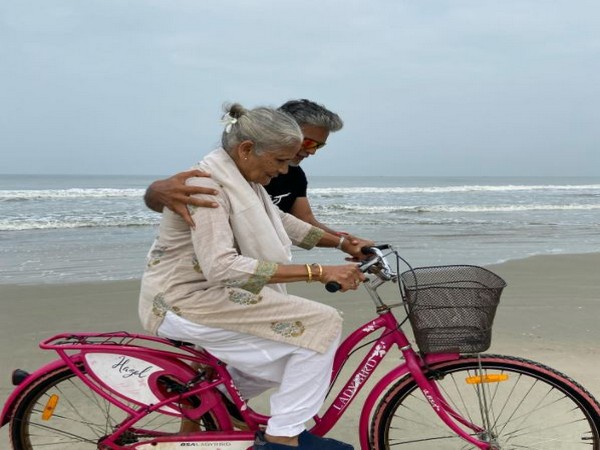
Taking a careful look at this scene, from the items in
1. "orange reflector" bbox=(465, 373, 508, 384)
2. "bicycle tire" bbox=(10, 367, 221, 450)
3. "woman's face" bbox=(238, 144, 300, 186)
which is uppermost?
"woman's face" bbox=(238, 144, 300, 186)

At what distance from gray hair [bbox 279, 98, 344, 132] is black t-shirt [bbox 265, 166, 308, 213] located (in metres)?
0.38

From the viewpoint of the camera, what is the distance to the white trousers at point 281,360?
219 centimetres

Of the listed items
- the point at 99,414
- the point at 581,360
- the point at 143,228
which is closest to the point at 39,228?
the point at 143,228

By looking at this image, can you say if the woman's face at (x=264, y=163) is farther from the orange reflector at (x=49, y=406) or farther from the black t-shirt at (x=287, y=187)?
the orange reflector at (x=49, y=406)

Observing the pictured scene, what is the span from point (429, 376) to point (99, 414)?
205 centimetres

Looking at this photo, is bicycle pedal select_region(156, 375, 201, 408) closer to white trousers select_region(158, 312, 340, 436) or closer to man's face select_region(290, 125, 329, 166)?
white trousers select_region(158, 312, 340, 436)

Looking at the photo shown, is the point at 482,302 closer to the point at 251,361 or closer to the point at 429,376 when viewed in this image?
the point at 429,376

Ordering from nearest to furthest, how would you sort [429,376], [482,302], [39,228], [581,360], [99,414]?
[482,302], [429,376], [99,414], [581,360], [39,228]

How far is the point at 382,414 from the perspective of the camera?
7.94 ft

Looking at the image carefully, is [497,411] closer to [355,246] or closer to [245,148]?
[355,246]

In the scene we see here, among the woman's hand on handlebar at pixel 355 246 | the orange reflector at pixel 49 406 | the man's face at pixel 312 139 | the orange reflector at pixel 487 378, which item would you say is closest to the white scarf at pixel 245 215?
the woman's hand on handlebar at pixel 355 246

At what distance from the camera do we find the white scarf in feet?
6.75

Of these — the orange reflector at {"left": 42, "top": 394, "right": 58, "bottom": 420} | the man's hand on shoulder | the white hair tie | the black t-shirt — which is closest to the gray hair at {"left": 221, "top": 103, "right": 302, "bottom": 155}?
the white hair tie

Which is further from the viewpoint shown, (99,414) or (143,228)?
(143,228)
